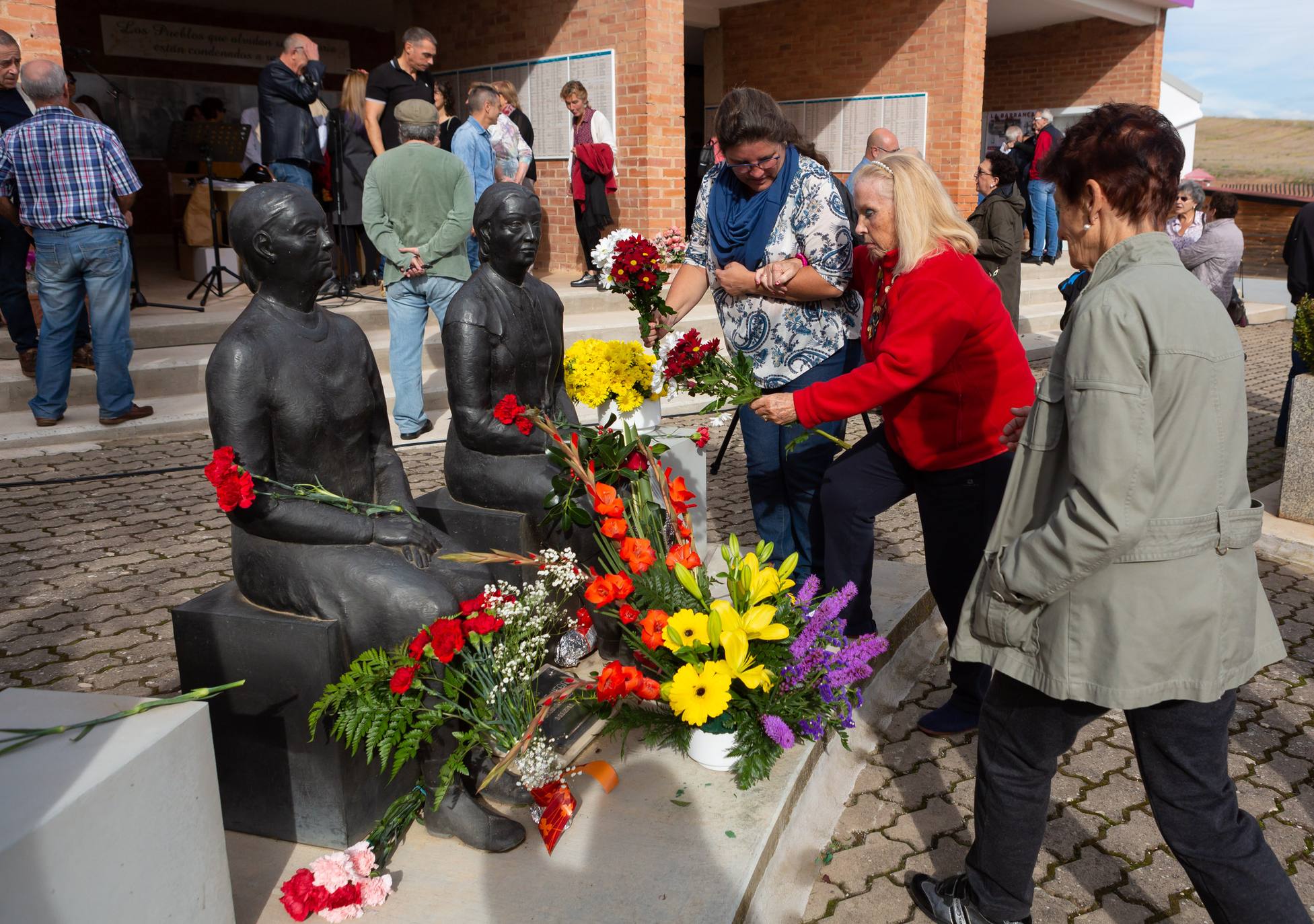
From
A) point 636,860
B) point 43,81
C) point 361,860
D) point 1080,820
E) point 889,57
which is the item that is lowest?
point 1080,820

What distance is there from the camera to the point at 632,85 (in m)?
10.9

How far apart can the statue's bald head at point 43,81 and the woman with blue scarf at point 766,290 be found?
15.3ft

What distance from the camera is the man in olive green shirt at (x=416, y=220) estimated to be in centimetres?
652

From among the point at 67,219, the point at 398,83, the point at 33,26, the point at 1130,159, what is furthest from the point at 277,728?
the point at 33,26

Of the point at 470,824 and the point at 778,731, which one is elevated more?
the point at 778,731

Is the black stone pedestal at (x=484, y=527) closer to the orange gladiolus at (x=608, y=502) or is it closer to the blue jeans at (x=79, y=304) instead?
the orange gladiolus at (x=608, y=502)

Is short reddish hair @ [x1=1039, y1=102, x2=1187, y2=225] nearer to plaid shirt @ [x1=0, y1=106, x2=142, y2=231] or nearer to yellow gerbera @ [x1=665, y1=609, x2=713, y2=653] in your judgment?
yellow gerbera @ [x1=665, y1=609, x2=713, y2=653]

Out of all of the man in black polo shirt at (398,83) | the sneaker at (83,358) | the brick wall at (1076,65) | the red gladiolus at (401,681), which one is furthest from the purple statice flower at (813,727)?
the brick wall at (1076,65)

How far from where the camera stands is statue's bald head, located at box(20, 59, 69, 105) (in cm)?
633

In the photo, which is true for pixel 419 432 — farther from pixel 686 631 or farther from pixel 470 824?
pixel 470 824

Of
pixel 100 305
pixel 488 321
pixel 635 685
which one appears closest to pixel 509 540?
pixel 488 321

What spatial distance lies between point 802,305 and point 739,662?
153 centimetres

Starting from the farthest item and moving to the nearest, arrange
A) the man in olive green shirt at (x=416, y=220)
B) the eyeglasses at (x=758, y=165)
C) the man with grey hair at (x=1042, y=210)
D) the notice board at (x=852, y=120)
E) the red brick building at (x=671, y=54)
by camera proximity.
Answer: the notice board at (x=852, y=120)
the man with grey hair at (x=1042, y=210)
the red brick building at (x=671, y=54)
the man in olive green shirt at (x=416, y=220)
the eyeglasses at (x=758, y=165)

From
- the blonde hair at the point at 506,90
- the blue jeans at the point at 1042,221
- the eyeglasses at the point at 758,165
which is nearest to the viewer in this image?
the eyeglasses at the point at 758,165
